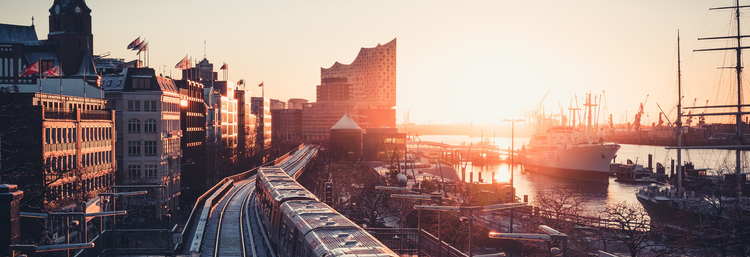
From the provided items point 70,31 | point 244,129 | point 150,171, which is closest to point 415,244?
point 150,171

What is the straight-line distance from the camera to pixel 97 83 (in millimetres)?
59156

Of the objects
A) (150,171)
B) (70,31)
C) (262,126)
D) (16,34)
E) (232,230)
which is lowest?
(232,230)

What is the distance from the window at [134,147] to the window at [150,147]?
61cm

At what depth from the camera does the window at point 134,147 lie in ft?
185

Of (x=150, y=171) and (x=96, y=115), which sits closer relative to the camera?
(x=96, y=115)

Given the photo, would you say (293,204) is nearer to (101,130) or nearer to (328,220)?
(328,220)

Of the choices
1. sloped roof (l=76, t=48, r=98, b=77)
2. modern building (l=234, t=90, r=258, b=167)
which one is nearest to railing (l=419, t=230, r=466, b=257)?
sloped roof (l=76, t=48, r=98, b=77)

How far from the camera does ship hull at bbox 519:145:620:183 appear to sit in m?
116

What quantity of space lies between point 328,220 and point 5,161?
26.8 meters

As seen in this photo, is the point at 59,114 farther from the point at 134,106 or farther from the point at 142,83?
the point at 142,83

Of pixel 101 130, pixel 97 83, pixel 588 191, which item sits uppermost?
pixel 97 83

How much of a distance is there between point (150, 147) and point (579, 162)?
9476 centimetres

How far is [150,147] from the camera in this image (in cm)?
5697

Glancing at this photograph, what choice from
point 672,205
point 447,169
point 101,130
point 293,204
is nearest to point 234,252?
point 293,204
